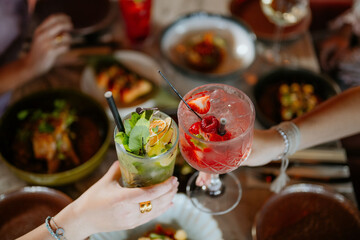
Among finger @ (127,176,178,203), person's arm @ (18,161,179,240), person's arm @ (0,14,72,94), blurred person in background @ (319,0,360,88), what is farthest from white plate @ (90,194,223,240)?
blurred person in background @ (319,0,360,88)

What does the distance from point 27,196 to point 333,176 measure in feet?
4.18

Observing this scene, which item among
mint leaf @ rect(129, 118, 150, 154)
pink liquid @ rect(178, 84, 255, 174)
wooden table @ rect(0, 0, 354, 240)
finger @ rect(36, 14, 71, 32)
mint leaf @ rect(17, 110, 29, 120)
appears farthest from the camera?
finger @ rect(36, 14, 71, 32)

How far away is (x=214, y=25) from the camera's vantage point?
214cm

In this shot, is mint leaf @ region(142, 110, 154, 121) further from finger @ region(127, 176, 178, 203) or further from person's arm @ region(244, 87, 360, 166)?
person's arm @ region(244, 87, 360, 166)

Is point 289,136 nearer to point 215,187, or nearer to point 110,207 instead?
point 215,187

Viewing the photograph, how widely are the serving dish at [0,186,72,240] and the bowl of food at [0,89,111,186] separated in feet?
0.21

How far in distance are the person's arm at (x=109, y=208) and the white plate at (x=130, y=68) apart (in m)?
0.76

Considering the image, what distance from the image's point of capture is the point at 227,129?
3.51ft

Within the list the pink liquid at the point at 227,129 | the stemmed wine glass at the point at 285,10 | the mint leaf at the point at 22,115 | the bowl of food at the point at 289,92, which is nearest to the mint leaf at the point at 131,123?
the pink liquid at the point at 227,129

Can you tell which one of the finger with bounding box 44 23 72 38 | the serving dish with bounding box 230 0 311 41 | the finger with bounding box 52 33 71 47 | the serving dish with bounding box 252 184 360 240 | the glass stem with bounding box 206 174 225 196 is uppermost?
the finger with bounding box 44 23 72 38

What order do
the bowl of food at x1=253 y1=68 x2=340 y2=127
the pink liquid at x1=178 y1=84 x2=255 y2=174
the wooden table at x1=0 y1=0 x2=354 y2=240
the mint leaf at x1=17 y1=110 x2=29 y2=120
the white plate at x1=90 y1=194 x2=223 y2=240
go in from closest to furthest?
the pink liquid at x1=178 y1=84 x2=255 y2=174 < the white plate at x1=90 y1=194 x2=223 y2=240 < the wooden table at x1=0 y1=0 x2=354 y2=240 < the mint leaf at x1=17 y1=110 x2=29 y2=120 < the bowl of food at x1=253 y1=68 x2=340 y2=127

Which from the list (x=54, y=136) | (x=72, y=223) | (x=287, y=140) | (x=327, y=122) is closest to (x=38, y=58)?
(x=54, y=136)

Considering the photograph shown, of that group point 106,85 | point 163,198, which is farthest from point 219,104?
point 106,85

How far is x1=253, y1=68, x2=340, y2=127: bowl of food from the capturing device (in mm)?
1782
